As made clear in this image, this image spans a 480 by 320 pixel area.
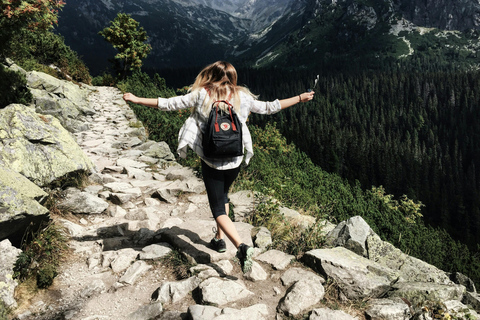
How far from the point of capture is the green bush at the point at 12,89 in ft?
26.6

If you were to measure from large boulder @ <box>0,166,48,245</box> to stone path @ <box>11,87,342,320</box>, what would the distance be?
0.75 m

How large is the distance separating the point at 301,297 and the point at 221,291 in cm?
90

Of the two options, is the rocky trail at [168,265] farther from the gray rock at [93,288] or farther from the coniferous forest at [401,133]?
the coniferous forest at [401,133]

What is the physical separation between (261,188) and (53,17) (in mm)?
7875

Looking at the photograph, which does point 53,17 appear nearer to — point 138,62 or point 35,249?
point 35,249

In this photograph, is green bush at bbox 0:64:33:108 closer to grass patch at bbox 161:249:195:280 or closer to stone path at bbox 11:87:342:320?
stone path at bbox 11:87:342:320

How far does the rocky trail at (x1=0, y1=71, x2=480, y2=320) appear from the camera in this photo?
3.11 meters

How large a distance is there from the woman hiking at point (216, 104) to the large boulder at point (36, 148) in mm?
3425

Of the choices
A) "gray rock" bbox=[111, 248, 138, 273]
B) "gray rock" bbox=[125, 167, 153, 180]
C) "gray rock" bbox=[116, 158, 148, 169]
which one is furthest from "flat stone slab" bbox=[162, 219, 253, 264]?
"gray rock" bbox=[116, 158, 148, 169]

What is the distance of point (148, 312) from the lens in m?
3.04

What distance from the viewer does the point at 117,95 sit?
21.1 m

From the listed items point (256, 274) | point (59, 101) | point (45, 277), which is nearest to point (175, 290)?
point (256, 274)

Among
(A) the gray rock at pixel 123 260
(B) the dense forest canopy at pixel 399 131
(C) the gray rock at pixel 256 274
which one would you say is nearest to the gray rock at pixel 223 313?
(C) the gray rock at pixel 256 274

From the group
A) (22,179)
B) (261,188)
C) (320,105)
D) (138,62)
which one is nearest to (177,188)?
(261,188)
